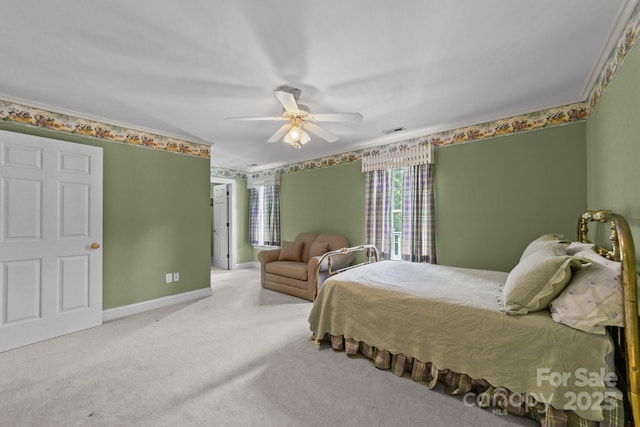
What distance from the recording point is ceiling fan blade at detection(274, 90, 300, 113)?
2.16m

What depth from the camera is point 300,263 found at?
4.62 m

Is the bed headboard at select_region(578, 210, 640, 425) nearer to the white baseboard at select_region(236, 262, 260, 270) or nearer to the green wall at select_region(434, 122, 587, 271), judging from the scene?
the green wall at select_region(434, 122, 587, 271)

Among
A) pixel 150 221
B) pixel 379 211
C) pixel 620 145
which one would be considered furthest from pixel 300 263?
pixel 620 145

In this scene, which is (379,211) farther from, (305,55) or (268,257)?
(305,55)

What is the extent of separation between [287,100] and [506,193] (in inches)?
112

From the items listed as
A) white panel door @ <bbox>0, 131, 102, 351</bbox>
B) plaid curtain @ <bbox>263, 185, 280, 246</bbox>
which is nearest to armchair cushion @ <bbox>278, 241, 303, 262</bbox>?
plaid curtain @ <bbox>263, 185, 280, 246</bbox>

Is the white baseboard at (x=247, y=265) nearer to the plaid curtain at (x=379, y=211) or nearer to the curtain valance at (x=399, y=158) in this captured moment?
the plaid curtain at (x=379, y=211)

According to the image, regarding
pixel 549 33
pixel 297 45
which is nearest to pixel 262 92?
pixel 297 45

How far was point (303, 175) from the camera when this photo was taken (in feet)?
17.7

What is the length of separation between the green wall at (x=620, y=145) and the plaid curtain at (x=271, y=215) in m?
4.95

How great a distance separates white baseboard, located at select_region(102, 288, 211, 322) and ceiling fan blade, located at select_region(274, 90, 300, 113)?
323 centimetres

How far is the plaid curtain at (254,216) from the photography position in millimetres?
6480

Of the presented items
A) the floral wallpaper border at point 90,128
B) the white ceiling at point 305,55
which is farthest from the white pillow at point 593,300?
the floral wallpaper border at point 90,128

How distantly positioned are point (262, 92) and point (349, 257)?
288 cm
